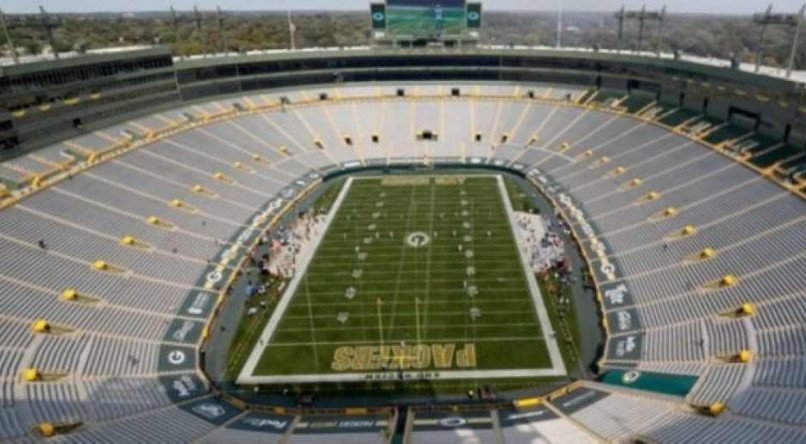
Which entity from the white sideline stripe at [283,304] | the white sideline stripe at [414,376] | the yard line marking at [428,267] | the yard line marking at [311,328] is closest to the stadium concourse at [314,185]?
the white sideline stripe at [414,376]

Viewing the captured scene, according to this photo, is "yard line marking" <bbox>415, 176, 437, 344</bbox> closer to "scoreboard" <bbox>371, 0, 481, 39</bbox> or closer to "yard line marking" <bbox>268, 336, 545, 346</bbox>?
"yard line marking" <bbox>268, 336, 545, 346</bbox>

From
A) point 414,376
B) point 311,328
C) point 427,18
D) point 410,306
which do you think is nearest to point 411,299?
point 410,306

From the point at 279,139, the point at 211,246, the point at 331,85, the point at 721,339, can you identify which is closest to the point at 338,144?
the point at 279,139

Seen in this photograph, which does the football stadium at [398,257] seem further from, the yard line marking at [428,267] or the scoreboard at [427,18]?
the scoreboard at [427,18]

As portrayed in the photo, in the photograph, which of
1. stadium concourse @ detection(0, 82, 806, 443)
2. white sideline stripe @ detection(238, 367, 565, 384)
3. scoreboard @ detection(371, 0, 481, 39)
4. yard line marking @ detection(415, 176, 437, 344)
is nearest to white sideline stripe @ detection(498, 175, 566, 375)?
white sideline stripe @ detection(238, 367, 565, 384)

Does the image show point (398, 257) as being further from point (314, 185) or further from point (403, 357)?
point (314, 185)
